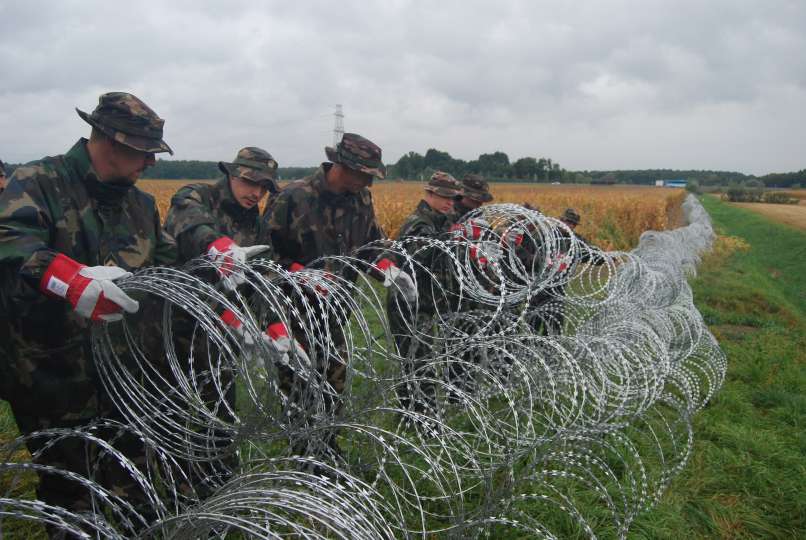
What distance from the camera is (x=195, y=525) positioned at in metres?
1.70

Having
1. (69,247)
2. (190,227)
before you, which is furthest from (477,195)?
(69,247)

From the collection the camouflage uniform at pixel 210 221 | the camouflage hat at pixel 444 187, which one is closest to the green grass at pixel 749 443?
the camouflage uniform at pixel 210 221

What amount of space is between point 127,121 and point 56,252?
0.75 metres

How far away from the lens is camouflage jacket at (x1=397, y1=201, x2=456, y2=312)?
495 centimetres

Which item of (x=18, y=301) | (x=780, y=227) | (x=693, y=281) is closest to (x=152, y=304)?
(x=18, y=301)

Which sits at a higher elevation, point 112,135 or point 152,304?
point 112,135

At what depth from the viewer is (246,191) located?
3.94 meters

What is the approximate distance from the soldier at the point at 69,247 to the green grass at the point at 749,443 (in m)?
3.49

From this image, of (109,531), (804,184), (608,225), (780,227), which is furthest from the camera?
(804,184)

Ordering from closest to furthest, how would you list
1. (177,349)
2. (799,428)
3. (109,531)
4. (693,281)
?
(109,531), (177,349), (799,428), (693,281)

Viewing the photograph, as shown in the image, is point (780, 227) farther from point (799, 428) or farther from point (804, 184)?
point (804, 184)

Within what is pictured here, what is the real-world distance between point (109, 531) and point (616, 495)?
11.8 feet

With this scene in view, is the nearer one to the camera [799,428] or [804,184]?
[799,428]

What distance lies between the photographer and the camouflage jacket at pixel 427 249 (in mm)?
4945
